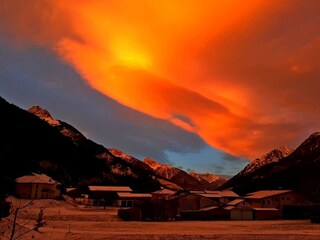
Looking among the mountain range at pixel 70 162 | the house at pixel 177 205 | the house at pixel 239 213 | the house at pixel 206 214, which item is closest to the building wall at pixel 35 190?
the mountain range at pixel 70 162

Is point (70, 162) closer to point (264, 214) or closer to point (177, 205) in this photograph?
point (177, 205)

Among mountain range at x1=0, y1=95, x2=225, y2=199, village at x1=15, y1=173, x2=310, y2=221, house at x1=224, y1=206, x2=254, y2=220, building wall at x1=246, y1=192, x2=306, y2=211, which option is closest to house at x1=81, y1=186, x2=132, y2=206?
village at x1=15, y1=173, x2=310, y2=221

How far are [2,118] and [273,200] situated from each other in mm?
106397

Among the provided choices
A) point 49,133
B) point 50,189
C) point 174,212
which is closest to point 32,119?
point 49,133

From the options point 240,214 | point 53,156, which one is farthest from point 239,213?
point 53,156

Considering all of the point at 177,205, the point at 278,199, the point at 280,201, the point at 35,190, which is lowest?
the point at 177,205

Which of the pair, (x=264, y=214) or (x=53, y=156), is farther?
(x=53, y=156)

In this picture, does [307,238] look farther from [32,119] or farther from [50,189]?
[32,119]

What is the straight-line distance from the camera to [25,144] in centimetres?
13288

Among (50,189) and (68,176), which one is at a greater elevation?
(68,176)

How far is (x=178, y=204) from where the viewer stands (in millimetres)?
82750

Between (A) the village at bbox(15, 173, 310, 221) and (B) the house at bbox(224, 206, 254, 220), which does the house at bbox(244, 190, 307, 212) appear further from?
(B) the house at bbox(224, 206, 254, 220)

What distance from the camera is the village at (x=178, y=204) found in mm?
68688

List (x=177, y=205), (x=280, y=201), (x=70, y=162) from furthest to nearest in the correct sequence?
(x=70, y=162) → (x=280, y=201) → (x=177, y=205)
